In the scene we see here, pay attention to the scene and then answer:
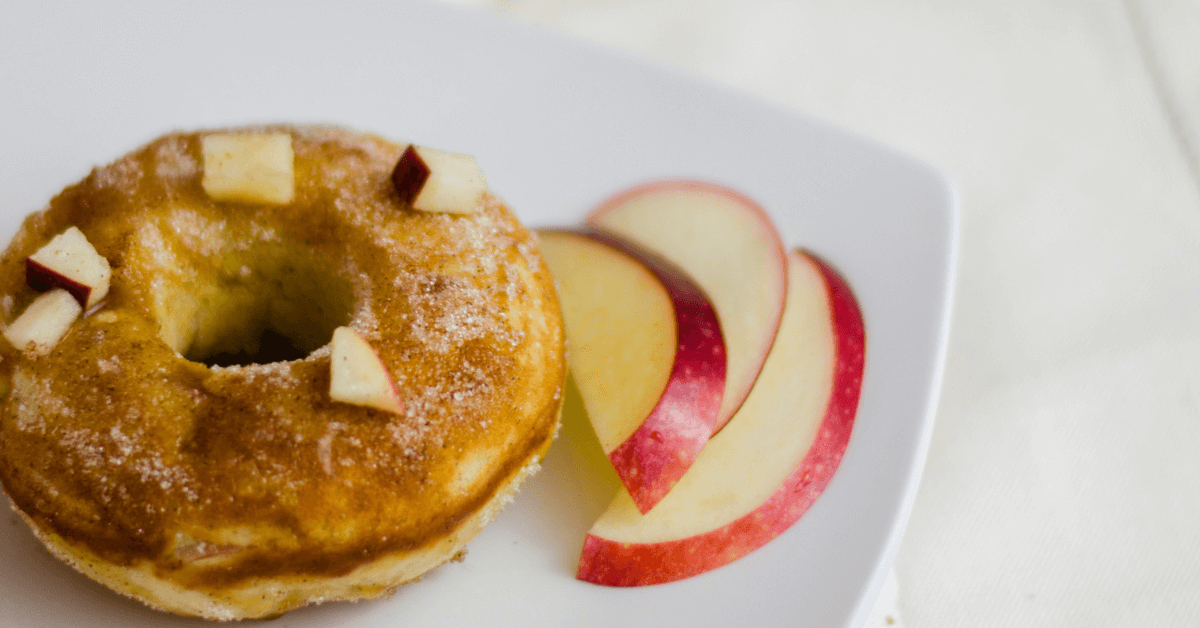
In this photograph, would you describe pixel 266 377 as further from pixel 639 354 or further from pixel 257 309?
pixel 639 354

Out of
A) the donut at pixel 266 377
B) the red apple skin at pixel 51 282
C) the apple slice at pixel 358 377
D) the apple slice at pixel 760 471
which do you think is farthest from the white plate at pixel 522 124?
the red apple skin at pixel 51 282

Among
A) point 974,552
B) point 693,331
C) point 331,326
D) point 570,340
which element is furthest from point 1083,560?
point 331,326

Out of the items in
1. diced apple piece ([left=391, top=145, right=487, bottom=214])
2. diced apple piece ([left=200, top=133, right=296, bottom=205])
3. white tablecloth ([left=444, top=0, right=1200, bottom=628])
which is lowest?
white tablecloth ([left=444, top=0, right=1200, bottom=628])

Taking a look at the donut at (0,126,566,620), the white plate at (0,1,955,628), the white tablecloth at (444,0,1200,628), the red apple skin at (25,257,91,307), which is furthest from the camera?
the white tablecloth at (444,0,1200,628)

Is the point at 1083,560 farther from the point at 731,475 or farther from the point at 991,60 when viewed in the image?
the point at 991,60

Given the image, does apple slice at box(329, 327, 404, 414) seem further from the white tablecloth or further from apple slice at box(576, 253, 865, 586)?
the white tablecloth

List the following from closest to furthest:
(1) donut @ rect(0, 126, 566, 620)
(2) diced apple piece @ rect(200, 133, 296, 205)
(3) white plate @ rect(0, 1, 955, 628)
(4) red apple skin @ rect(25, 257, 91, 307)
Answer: (1) donut @ rect(0, 126, 566, 620) → (4) red apple skin @ rect(25, 257, 91, 307) → (2) diced apple piece @ rect(200, 133, 296, 205) → (3) white plate @ rect(0, 1, 955, 628)

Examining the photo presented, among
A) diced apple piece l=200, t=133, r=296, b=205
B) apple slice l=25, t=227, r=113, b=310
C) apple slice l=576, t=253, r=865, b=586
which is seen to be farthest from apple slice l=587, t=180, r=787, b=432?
apple slice l=25, t=227, r=113, b=310

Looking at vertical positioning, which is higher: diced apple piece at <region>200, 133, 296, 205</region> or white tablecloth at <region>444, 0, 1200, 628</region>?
diced apple piece at <region>200, 133, 296, 205</region>
